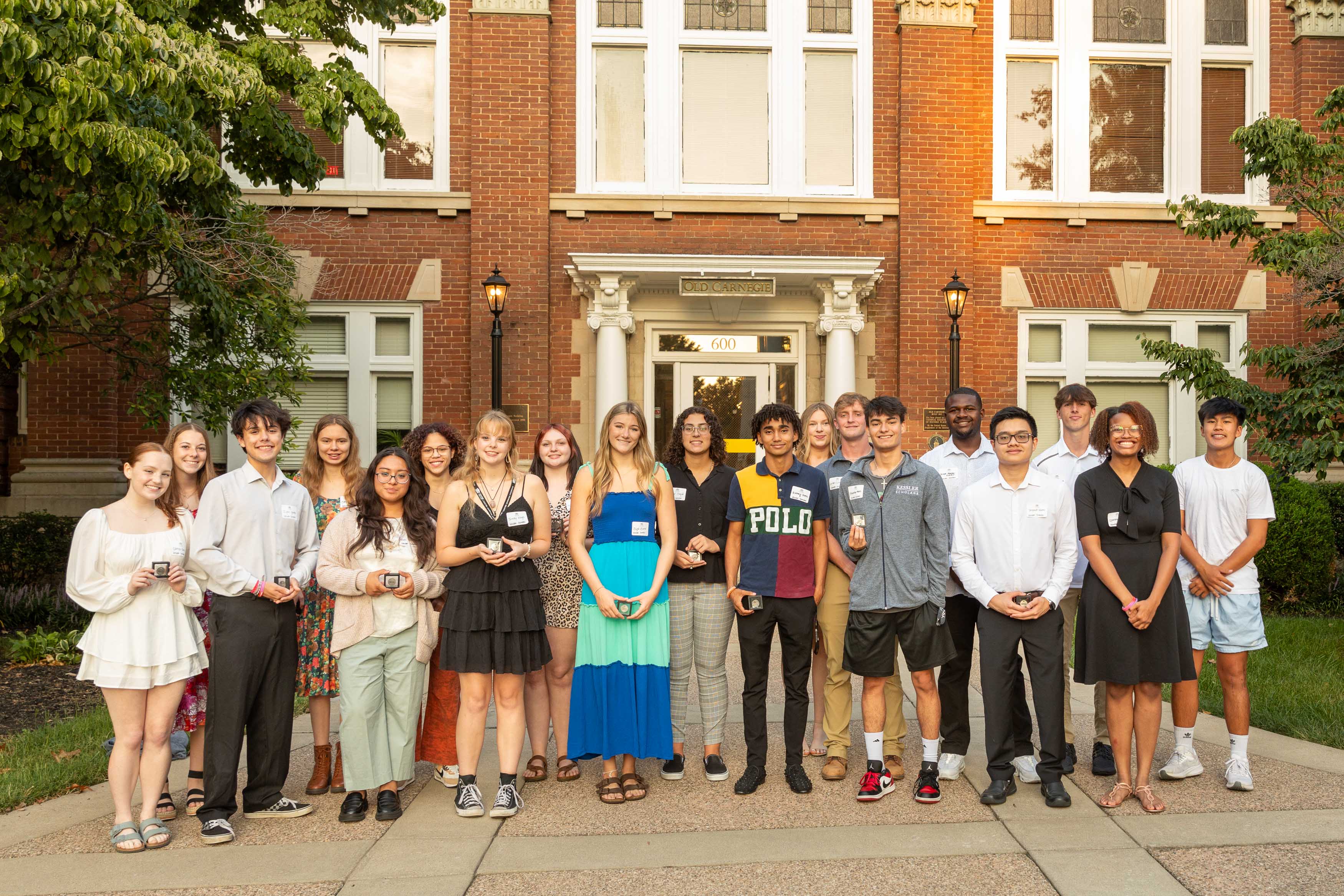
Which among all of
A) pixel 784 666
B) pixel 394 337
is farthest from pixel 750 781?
pixel 394 337

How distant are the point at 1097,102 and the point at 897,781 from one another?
11.6 meters

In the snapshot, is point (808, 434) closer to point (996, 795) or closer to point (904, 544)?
point (904, 544)

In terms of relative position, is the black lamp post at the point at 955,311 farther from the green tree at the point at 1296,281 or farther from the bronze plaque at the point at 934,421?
the green tree at the point at 1296,281

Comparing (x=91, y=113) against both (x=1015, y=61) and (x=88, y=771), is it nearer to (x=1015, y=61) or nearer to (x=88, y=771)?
(x=88, y=771)

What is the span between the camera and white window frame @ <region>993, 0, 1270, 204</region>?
44.0 feet

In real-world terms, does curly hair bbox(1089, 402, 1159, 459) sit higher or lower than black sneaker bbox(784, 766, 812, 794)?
higher

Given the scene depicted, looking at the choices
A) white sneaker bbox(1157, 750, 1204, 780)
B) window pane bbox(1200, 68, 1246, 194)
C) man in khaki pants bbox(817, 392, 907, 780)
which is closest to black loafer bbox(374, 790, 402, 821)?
man in khaki pants bbox(817, 392, 907, 780)

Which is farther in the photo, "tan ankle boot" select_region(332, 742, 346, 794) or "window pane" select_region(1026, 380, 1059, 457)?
"window pane" select_region(1026, 380, 1059, 457)

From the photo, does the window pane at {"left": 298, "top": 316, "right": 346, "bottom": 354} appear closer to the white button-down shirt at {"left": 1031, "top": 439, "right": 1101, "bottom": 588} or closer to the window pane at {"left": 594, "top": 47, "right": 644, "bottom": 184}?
the window pane at {"left": 594, "top": 47, "right": 644, "bottom": 184}

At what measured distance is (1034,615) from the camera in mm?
4914

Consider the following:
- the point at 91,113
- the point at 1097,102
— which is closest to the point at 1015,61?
the point at 1097,102

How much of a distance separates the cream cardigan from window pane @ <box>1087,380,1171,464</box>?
36.8ft

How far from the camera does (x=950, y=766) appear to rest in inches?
210

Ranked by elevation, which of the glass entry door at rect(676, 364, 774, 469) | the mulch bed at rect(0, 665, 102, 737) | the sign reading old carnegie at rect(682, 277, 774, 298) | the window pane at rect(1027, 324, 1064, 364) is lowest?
the mulch bed at rect(0, 665, 102, 737)
